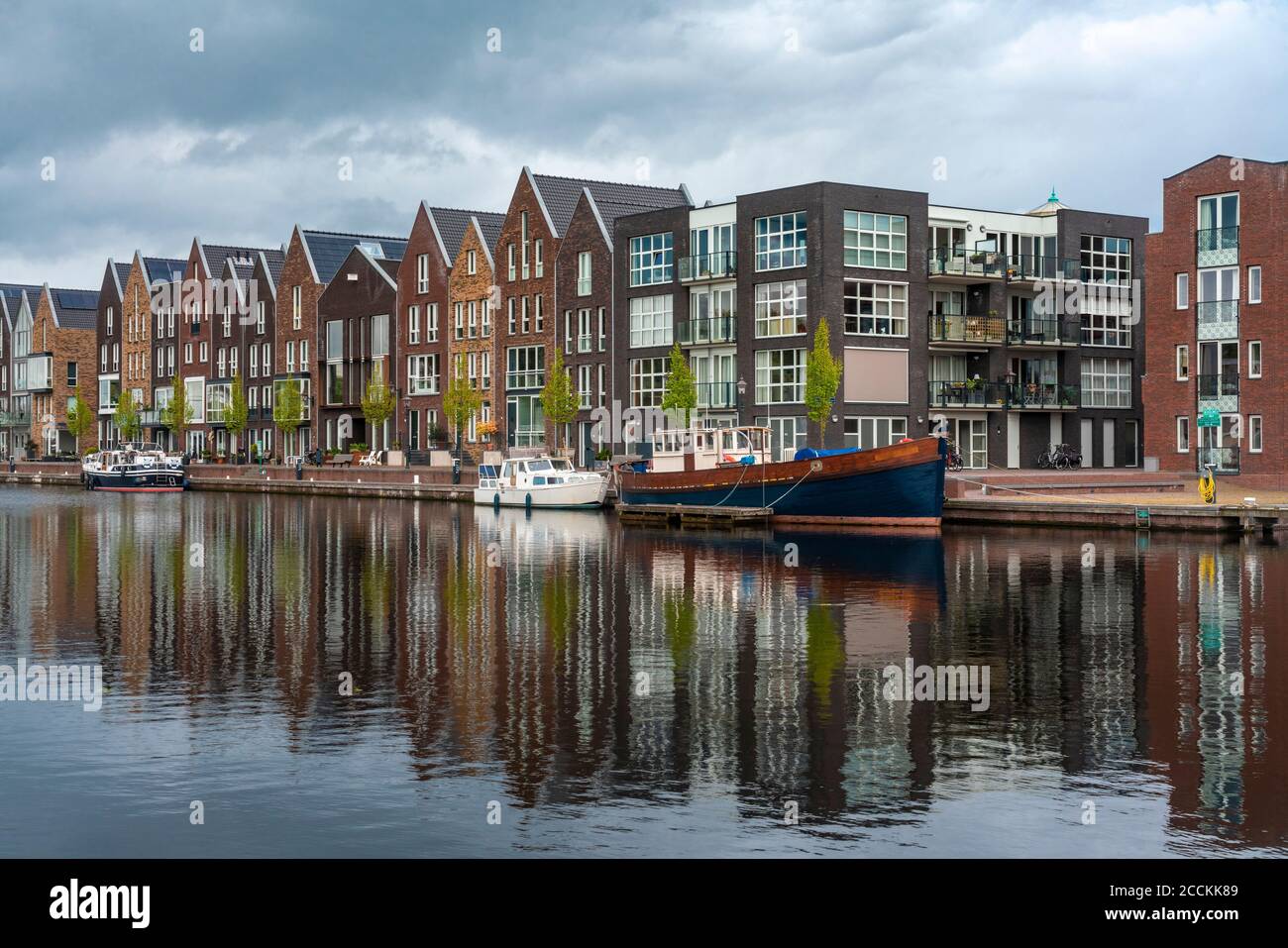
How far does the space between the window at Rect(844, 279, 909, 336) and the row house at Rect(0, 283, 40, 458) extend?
94975 mm

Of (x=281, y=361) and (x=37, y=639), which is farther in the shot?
(x=281, y=361)

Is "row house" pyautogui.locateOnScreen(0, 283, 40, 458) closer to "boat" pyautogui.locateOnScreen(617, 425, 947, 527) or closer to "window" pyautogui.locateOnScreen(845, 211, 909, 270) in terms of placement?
"window" pyautogui.locateOnScreen(845, 211, 909, 270)

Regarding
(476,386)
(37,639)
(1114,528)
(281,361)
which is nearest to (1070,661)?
(37,639)

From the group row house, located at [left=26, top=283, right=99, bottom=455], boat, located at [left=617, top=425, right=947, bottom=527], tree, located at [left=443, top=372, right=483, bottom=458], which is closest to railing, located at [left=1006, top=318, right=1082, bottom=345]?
boat, located at [left=617, top=425, right=947, bottom=527]

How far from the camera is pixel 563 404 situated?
7206 cm

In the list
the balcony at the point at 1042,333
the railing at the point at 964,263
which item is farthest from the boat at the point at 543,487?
the balcony at the point at 1042,333

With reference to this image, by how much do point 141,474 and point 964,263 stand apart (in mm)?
49011

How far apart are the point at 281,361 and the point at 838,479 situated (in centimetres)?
6371

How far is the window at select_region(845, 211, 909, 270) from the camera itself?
63906mm

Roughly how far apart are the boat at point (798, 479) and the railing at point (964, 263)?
1766 centimetres

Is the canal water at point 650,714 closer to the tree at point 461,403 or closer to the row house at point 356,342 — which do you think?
the tree at point 461,403

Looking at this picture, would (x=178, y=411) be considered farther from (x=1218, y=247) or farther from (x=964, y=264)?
(x=1218, y=247)

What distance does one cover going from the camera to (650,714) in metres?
15.0

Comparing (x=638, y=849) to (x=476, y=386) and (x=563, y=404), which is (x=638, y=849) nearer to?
(x=563, y=404)
